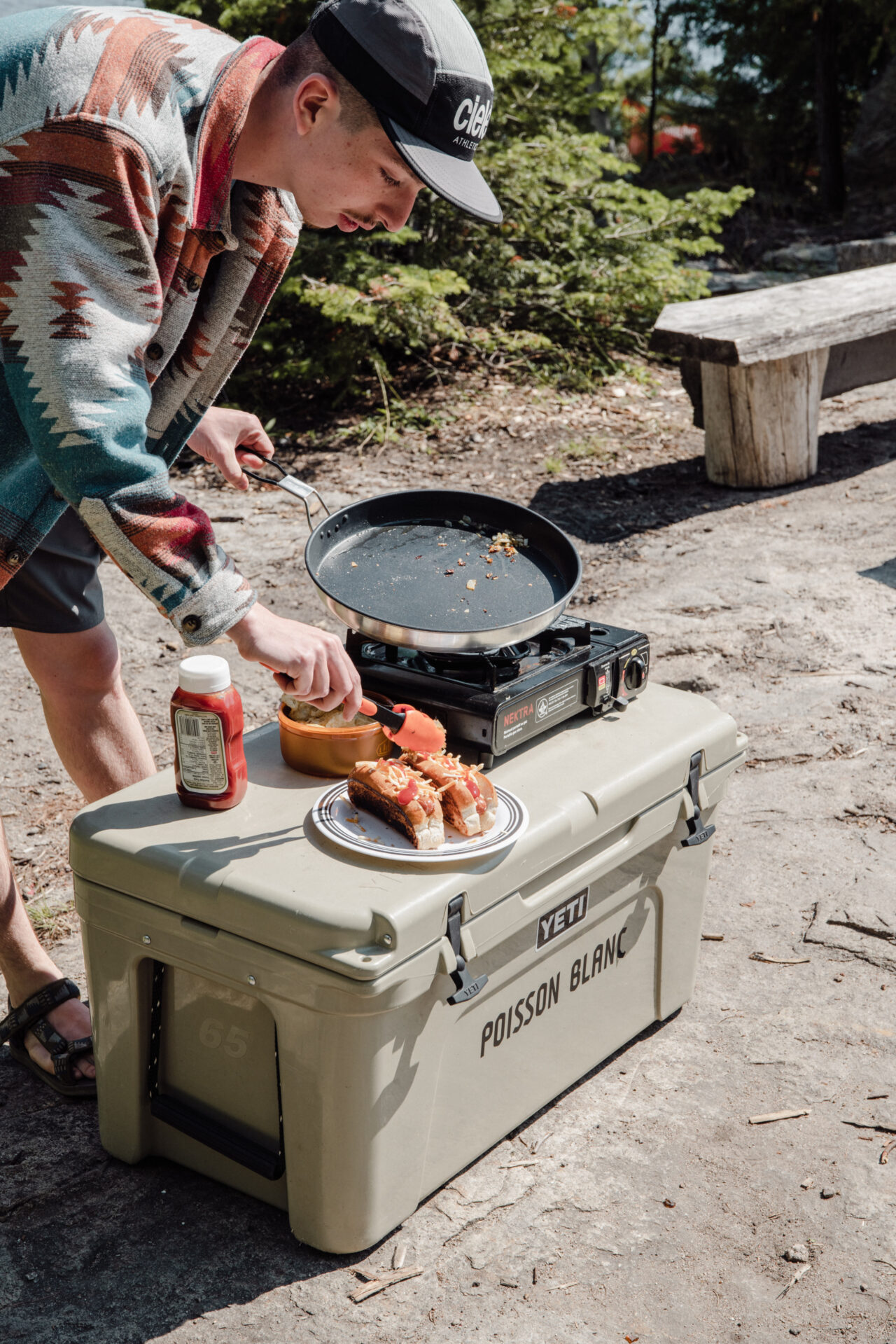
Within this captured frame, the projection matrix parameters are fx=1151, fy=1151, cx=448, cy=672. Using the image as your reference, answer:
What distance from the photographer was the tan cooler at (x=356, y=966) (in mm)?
1620

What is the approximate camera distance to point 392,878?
1.65m

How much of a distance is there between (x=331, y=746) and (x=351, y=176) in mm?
875

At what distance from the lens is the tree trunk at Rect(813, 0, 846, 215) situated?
11.5 metres

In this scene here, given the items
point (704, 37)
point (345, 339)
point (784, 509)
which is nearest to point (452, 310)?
point (345, 339)

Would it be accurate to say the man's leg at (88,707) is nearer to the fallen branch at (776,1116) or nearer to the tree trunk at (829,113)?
the fallen branch at (776,1116)

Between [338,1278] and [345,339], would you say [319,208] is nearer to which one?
[338,1278]

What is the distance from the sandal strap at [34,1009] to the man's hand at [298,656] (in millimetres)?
988

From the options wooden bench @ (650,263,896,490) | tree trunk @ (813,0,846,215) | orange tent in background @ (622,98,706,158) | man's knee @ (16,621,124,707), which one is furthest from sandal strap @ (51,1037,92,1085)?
orange tent in background @ (622,98,706,158)

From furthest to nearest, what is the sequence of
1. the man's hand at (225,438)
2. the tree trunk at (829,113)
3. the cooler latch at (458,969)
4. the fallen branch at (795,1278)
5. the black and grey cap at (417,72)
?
the tree trunk at (829,113)
the man's hand at (225,438)
the fallen branch at (795,1278)
the cooler latch at (458,969)
the black and grey cap at (417,72)

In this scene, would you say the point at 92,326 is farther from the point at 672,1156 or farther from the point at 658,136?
the point at 658,136

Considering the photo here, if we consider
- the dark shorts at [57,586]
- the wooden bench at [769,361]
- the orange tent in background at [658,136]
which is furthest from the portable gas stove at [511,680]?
the orange tent in background at [658,136]

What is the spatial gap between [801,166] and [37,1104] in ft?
42.2

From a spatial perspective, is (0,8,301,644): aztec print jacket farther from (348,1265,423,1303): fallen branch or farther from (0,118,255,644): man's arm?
(348,1265,423,1303): fallen branch

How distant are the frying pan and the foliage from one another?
410 cm
